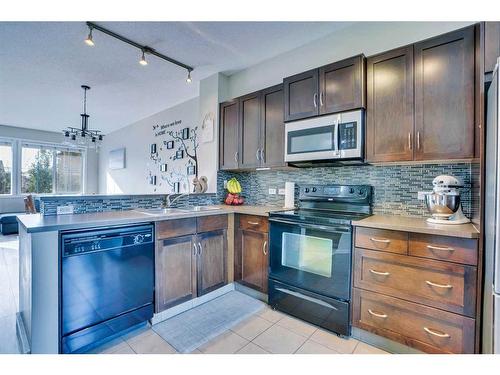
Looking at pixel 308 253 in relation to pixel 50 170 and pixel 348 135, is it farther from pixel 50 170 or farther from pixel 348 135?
pixel 50 170

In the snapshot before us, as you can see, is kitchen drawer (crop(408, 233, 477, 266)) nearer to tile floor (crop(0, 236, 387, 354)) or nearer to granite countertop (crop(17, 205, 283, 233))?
tile floor (crop(0, 236, 387, 354))

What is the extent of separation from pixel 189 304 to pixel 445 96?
2.59 metres

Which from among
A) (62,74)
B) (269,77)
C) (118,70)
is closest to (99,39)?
(118,70)

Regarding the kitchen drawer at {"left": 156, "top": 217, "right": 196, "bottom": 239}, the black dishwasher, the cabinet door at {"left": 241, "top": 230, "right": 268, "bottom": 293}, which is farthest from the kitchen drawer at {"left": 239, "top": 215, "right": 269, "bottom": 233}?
the black dishwasher

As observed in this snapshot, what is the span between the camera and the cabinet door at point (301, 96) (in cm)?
217

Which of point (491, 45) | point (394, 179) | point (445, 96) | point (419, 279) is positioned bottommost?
point (419, 279)

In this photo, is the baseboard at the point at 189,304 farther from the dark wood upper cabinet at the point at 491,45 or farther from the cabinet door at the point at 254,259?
the dark wood upper cabinet at the point at 491,45

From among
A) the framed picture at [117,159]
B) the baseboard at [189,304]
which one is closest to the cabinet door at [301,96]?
the baseboard at [189,304]

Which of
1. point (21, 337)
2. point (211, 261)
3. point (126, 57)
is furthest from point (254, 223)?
point (126, 57)

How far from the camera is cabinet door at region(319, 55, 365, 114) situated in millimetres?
1911

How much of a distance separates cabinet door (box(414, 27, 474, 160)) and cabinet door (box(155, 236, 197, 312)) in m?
1.99

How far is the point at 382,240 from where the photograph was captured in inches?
63.4

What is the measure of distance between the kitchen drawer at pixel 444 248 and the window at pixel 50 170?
8318mm
